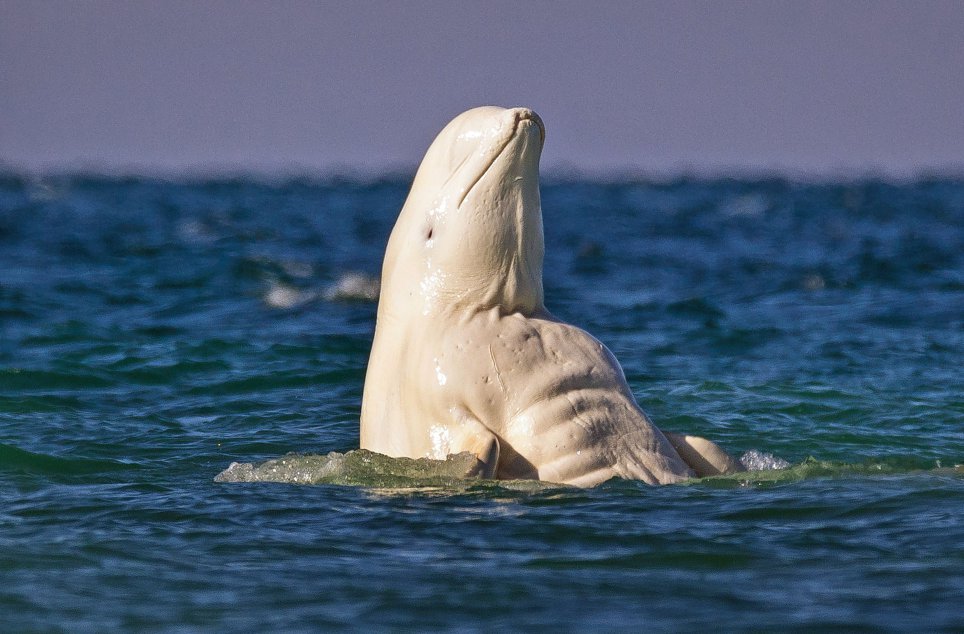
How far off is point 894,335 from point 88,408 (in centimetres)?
833

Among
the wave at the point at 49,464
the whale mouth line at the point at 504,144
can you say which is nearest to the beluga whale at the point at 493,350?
the whale mouth line at the point at 504,144

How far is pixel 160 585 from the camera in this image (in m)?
5.81

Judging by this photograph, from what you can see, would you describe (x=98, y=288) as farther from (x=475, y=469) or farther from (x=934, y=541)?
(x=934, y=541)

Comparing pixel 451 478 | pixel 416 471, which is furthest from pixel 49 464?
pixel 451 478

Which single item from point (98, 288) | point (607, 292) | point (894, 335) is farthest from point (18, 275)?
point (894, 335)

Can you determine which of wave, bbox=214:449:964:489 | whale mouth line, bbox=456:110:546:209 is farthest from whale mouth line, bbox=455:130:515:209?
wave, bbox=214:449:964:489

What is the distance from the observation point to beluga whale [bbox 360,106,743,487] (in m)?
7.17

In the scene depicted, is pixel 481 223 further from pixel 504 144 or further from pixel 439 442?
pixel 439 442

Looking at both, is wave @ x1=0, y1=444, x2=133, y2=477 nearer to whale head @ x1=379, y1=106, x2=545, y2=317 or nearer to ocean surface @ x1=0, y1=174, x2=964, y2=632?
ocean surface @ x1=0, y1=174, x2=964, y2=632

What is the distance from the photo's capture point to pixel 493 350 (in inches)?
286

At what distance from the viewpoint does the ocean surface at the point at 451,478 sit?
554 centimetres

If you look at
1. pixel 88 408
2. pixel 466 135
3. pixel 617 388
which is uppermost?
pixel 466 135

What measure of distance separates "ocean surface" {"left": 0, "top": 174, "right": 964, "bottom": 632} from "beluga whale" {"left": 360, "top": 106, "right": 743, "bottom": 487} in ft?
0.60

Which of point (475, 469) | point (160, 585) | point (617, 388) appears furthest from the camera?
point (617, 388)
